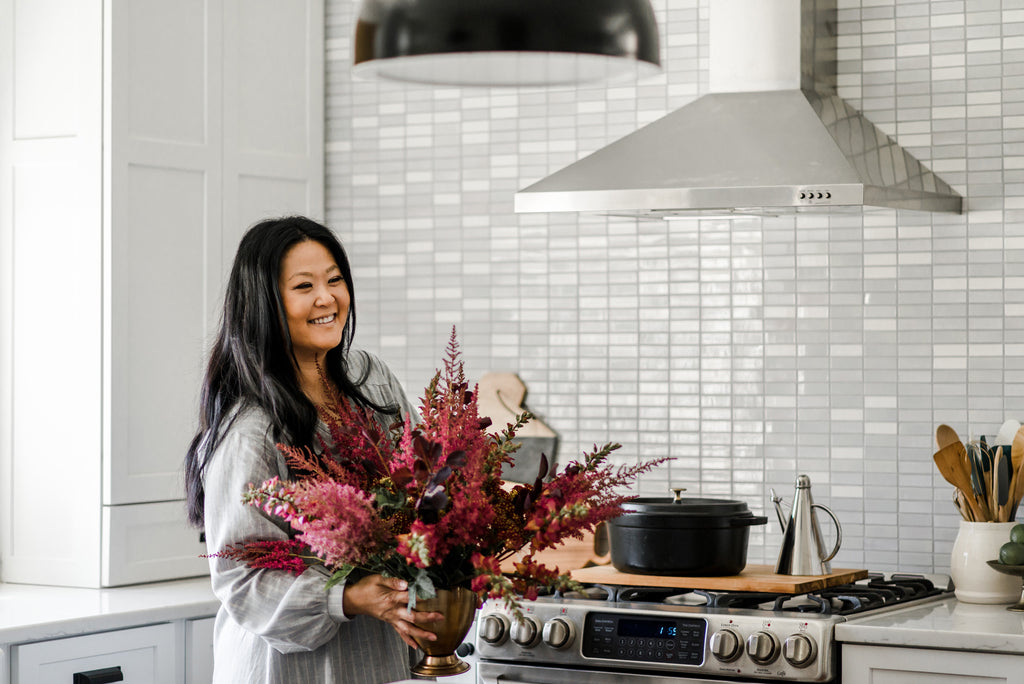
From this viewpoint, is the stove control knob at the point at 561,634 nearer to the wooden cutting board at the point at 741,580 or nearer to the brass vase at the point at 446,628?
the wooden cutting board at the point at 741,580

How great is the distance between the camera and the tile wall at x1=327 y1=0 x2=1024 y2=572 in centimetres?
335

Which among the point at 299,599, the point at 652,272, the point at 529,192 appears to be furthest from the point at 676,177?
the point at 299,599

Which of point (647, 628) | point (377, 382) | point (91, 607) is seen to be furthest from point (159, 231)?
point (647, 628)

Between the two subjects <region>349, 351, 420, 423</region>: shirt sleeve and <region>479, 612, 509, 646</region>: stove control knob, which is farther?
<region>479, 612, 509, 646</region>: stove control knob

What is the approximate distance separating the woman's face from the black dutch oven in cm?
106

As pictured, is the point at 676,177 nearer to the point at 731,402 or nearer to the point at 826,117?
the point at 826,117

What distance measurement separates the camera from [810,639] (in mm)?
2707

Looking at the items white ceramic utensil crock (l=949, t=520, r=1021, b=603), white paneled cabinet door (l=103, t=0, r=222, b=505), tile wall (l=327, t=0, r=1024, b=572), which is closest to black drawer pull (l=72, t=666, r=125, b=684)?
white paneled cabinet door (l=103, t=0, r=222, b=505)

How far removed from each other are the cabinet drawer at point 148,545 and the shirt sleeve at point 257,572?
131cm

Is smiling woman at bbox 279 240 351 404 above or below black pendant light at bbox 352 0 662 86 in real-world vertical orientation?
below

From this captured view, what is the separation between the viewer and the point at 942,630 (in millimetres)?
2650

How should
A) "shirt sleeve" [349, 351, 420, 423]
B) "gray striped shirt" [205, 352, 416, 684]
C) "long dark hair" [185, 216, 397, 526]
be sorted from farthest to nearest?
"shirt sleeve" [349, 351, 420, 423] < "long dark hair" [185, 216, 397, 526] < "gray striped shirt" [205, 352, 416, 684]

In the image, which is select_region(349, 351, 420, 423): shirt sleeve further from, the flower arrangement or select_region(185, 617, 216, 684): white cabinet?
select_region(185, 617, 216, 684): white cabinet

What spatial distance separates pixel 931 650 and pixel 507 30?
169 centimetres
